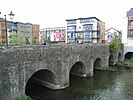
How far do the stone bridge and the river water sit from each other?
4.27 feet

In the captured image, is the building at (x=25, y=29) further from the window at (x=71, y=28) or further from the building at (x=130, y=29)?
the building at (x=130, y=29)

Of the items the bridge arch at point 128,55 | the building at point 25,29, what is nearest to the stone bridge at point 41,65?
the bridge arch at point 128,55

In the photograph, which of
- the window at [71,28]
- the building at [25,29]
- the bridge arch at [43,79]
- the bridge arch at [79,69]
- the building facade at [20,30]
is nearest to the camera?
the bridge arch at [43,79]

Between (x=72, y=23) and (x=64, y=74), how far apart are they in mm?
47706

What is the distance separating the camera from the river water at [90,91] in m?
21.0

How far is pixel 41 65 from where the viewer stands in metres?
20.2

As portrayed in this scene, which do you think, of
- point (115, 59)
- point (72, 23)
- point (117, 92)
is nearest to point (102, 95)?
point (117, 92)

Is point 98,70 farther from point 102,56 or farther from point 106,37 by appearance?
point 106,37

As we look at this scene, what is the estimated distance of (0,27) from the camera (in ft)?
183

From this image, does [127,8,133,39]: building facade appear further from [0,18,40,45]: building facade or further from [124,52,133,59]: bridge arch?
[0,18,40,45]: building facade

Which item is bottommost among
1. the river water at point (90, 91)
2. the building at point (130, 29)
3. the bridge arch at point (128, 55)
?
the river water at point (90, 91)

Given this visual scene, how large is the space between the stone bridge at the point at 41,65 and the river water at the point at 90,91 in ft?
4.27

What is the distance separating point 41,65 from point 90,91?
8.23 m

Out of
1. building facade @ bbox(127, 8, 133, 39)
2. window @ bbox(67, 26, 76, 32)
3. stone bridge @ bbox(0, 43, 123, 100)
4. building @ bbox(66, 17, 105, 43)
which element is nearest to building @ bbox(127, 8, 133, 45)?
building facade @ bbox(127, 8, 133, 39)
